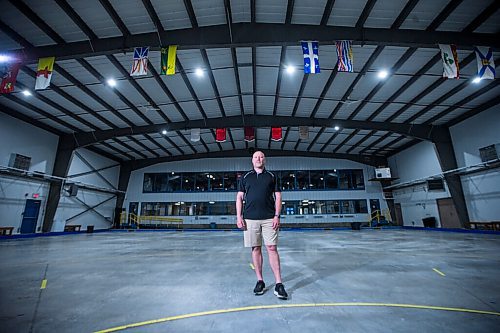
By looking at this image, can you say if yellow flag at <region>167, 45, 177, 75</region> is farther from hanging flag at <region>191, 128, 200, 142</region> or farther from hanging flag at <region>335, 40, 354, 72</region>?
hanging flag at <region>191, 128, 200, 142</region>

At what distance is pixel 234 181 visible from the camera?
20.4 meters

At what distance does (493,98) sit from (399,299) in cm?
1386

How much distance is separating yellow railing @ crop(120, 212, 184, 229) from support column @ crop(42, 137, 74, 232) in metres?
6.29

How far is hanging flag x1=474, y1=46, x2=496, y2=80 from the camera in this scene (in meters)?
7.01

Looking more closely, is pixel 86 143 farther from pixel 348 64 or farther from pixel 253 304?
pixel 253 304

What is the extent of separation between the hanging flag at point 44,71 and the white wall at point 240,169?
13.8m

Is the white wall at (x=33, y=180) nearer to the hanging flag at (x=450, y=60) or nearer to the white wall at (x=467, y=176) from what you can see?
the hanging flag at (x=450, y=60)

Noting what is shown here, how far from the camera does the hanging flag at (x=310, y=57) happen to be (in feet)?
22.9

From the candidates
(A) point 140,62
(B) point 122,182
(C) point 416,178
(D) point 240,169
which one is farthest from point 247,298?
(B) point 122,182

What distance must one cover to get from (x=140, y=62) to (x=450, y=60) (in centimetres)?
970

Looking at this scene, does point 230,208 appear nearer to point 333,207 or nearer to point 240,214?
point 333,207

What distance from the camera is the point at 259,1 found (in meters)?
6.54

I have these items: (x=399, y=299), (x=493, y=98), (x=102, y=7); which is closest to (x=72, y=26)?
(x=102, y=7)

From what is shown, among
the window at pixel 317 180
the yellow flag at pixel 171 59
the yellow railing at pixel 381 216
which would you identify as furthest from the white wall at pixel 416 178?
the yellow flag at pixel 171 59
